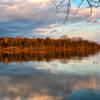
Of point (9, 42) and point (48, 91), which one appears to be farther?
point (9, 42)

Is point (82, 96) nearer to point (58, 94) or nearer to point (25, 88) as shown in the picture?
point (58, 94)

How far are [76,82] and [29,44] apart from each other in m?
68.3

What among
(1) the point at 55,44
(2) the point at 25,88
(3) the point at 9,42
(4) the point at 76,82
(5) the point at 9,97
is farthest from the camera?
(1) the point at 55,44

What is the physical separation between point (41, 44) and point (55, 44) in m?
8.64

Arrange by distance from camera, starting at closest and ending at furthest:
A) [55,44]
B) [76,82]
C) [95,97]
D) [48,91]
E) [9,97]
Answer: [95,97]
[9,97]
[48,91]
[76,82]
[55,44]

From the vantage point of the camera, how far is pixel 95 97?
658 cm

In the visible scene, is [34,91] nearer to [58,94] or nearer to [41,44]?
[58,94]

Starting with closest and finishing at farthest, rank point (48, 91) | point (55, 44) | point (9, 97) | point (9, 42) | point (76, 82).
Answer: point (9, 97), point (48, 91), point (76, 82), point (9, 42), point (55, 44)

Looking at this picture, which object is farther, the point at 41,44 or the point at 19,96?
the point at 41,44

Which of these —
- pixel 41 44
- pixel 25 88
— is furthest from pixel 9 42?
pixel 25 88

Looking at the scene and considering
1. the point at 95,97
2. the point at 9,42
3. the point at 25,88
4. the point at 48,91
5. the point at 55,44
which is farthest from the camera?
the point at 55,44

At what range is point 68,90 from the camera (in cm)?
780

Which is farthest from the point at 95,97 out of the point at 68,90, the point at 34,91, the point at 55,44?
the point at 55,44

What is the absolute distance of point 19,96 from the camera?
7.15 m
